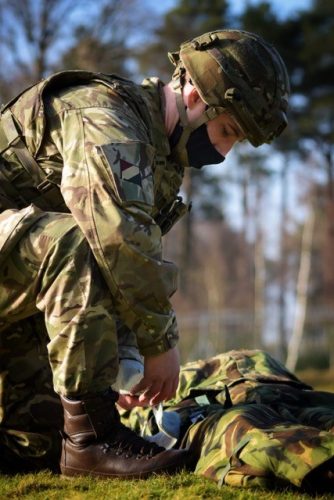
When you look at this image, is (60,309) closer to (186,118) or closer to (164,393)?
(164,393)

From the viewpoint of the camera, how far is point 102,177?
261 centimetres

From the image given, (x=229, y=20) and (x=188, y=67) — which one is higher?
(x=229, y=20)

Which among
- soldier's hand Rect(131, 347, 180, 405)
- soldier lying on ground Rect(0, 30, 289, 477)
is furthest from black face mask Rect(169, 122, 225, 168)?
soldier's hand Rect(131, 347, 180, 405)

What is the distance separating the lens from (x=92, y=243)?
2635 millimetres

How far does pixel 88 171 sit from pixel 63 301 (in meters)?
0.45

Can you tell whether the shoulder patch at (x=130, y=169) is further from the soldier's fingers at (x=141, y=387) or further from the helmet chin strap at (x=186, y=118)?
the soldier's fingers at (x=141, y=387)

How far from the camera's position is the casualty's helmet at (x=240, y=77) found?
10.6 feet

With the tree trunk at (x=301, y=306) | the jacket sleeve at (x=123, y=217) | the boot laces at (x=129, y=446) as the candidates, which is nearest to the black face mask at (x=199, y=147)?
the jacket sleeve at (x=123, y=217)

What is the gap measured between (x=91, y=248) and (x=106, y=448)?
0.71m

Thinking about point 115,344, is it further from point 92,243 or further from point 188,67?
point 188,67

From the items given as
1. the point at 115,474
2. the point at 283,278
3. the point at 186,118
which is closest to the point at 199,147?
the point at 186,118

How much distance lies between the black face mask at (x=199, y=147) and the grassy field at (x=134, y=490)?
1.35 m

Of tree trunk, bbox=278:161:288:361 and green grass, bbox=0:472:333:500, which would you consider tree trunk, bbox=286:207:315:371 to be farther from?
green grass, bbox=0:472:333:500

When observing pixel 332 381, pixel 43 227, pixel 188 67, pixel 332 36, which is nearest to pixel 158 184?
pixel 188 67
